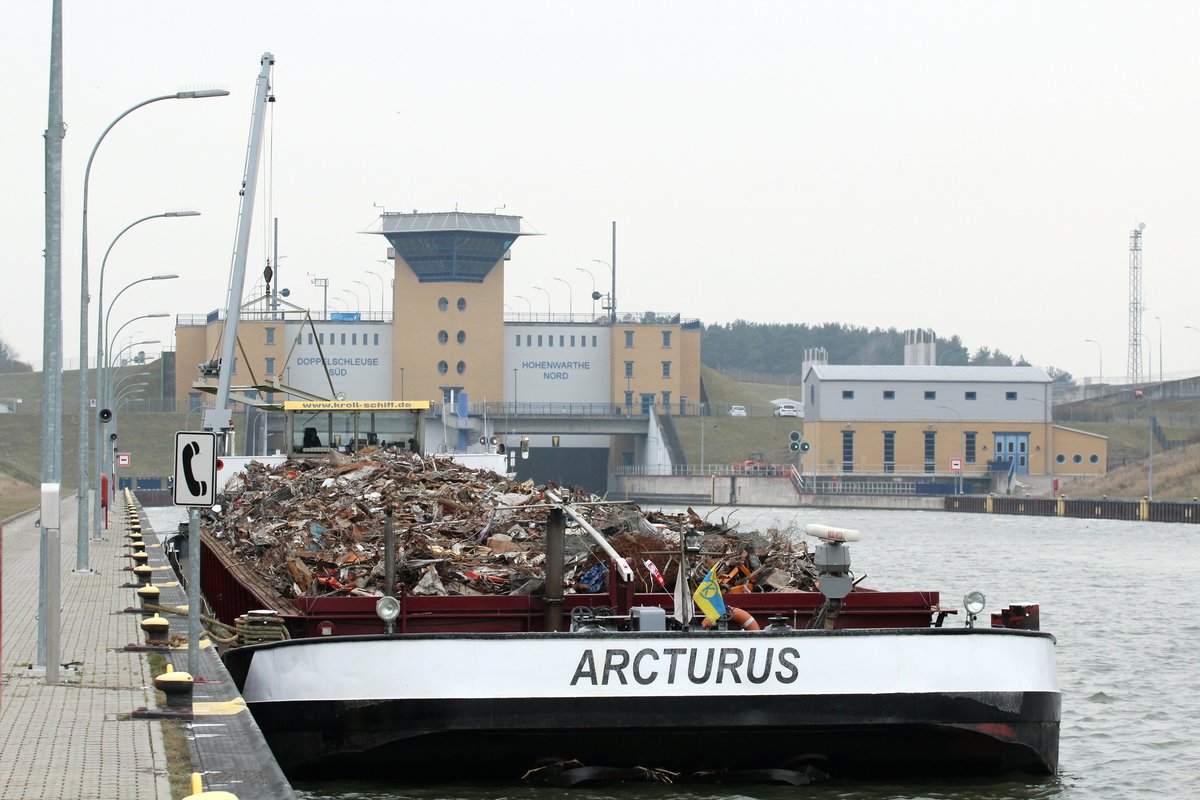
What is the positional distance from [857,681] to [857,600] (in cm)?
212

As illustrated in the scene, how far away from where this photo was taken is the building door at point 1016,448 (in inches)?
4498

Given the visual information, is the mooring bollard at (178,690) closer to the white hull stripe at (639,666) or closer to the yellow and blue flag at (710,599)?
the white hull stripe at (639,666)

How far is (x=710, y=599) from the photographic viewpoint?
13500mm

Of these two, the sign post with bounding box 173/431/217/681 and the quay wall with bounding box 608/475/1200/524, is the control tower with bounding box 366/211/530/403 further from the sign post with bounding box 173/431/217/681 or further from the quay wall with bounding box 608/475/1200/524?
the sign post with bounding box 173/431/217/681

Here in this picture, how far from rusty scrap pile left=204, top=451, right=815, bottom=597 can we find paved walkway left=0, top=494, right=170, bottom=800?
194 centimetres

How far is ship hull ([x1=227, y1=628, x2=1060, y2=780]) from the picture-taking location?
12.6 m

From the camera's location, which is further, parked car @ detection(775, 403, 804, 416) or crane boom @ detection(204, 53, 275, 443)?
parked car @ detection(775, 403, 804, 416)

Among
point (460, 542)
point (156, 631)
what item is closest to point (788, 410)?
point (156, 631)

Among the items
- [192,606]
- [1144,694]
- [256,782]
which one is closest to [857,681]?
[256,782]

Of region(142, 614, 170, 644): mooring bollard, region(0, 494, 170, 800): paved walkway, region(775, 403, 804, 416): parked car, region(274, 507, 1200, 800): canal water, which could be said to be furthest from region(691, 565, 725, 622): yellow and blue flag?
region(775, 403, 804, 416): parked car

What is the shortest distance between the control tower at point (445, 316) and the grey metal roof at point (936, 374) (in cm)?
2662

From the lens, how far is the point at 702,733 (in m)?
12.7

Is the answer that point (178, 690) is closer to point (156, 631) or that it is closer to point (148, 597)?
point (156, 631)

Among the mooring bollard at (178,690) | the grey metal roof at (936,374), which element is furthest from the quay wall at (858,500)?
the mooring bollard at (178,690)
